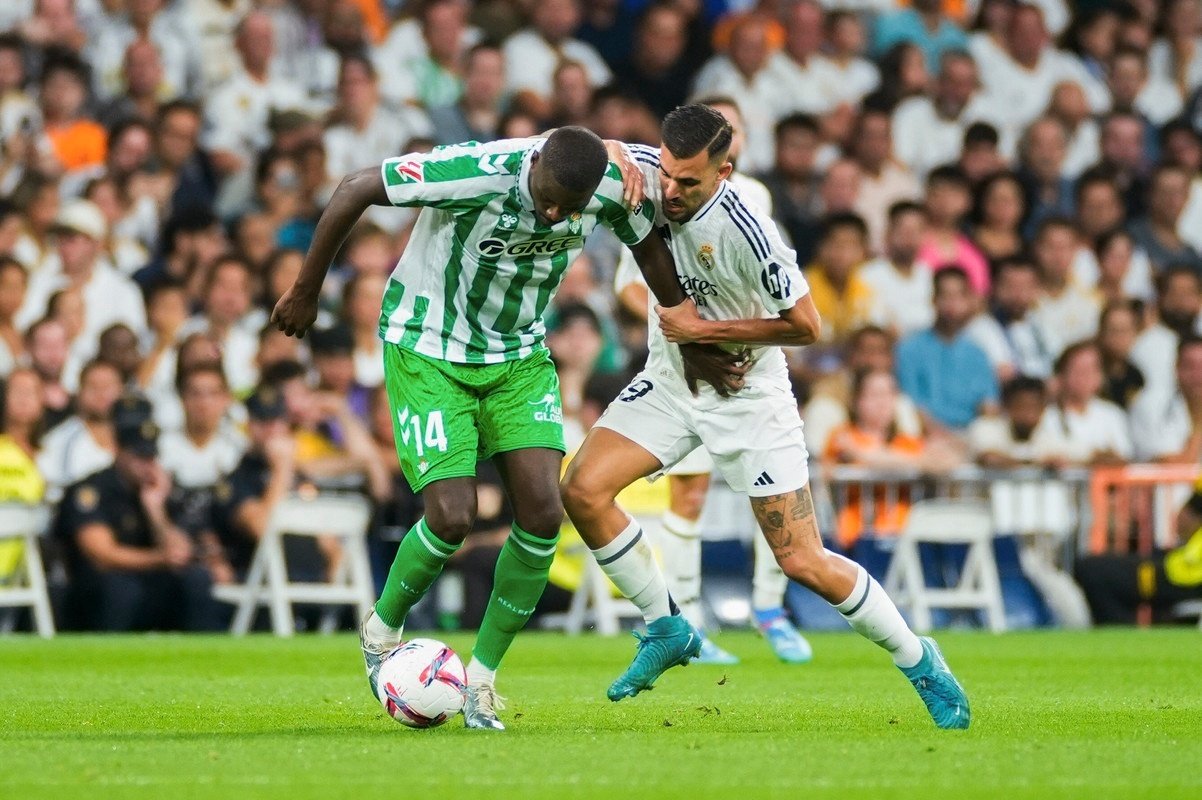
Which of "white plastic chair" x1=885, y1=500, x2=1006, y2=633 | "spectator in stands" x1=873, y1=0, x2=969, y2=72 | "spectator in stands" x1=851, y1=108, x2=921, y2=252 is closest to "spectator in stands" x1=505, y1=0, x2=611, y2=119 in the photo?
"spectator in stands" x1=851, y1=108, x2=921, y2=252

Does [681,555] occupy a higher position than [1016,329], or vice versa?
[1016,329]

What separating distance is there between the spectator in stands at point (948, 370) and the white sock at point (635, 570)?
880 cm

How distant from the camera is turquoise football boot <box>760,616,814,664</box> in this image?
1165 centimetres

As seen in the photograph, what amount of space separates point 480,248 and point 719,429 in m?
1.45

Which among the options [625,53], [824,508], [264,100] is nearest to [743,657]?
[824,508]

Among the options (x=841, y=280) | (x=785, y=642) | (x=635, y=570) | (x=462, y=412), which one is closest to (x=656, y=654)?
(x=635, y=570)

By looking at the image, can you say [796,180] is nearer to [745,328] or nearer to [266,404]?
[266,404]

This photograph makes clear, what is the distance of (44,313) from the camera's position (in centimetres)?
1544

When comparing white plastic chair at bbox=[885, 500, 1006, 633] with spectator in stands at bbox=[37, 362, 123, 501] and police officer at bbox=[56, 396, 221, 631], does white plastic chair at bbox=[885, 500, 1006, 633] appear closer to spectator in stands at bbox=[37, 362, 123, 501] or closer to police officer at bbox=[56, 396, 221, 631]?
police officer at bbox=[56, 396, 221, 631]

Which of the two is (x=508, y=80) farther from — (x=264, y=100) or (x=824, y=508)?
(x=824, y=508)

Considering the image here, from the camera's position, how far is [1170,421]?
57.8ft

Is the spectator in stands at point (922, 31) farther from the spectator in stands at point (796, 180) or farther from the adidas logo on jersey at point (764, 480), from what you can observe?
the adidas logo on jersey at point (764, 480)

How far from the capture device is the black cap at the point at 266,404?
1516cm

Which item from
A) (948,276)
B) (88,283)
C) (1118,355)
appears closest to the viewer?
(88,283)
